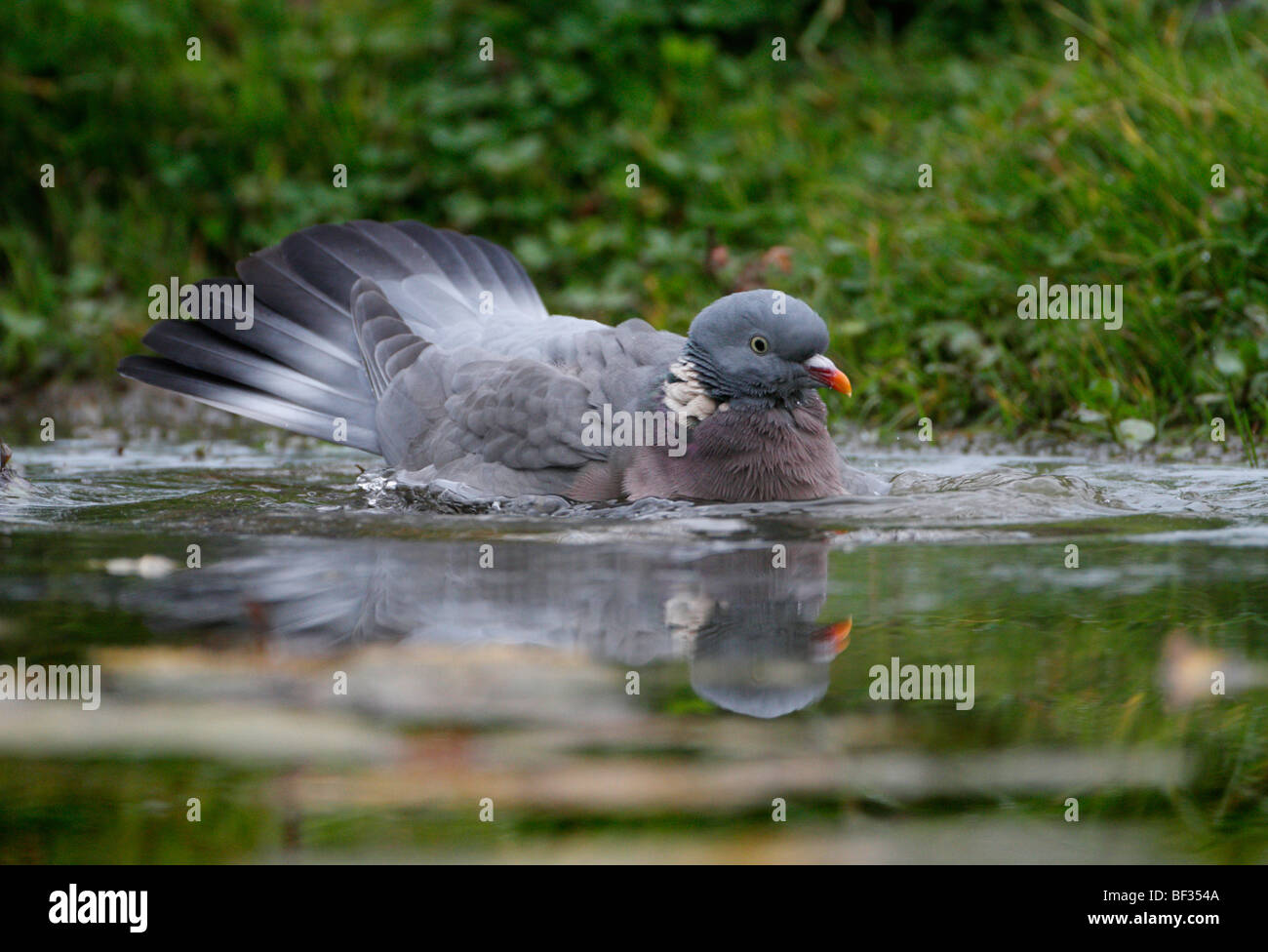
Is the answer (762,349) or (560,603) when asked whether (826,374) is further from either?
(560,603)

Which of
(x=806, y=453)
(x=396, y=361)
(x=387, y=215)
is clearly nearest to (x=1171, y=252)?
(x=806, y=453)

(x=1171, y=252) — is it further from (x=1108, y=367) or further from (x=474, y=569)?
(x=474, y=569)

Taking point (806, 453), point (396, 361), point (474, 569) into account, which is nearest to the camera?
point (474, 569)

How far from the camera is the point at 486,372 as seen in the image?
4949mm

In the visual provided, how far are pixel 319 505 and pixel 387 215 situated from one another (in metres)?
4.05

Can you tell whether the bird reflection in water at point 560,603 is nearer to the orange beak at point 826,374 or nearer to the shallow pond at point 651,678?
the shallow pond at point 651,678

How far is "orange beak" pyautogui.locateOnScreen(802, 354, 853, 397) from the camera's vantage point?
4.50m

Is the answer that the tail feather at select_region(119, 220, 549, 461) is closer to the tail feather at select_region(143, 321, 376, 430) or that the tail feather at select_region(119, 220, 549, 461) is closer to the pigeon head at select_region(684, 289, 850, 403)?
the tail feather at select_region(143, 321, 376, 430)

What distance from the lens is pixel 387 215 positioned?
8.43 m

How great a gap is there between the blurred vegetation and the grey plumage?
1.72m

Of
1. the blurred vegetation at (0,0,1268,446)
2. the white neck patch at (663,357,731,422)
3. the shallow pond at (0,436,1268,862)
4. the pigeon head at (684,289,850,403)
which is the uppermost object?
the blurred vegetation at (0,0,1268,446)

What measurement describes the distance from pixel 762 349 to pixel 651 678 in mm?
1889

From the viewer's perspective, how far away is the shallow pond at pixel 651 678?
222 cm

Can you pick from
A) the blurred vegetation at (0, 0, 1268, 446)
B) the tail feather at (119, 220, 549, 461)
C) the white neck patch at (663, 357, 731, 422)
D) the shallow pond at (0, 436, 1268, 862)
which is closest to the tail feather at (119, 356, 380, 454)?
the tail feather at (119, 220, 549, 461)
